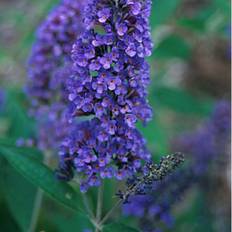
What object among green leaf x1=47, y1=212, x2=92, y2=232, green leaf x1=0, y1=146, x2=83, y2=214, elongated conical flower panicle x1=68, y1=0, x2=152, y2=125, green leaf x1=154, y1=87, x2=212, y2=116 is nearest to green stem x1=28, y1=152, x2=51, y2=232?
green leaf x1=47, y1=212, x2=92, y2=232

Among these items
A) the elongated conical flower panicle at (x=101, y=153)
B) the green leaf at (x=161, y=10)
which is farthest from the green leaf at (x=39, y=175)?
the green leaf at (x=161, y=10)

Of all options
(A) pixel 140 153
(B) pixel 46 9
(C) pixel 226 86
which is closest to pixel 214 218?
(A) pixel 140 153

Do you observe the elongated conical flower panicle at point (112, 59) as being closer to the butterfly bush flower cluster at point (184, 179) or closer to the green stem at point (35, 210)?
the butterfly bush flower cluster at point (184, 179)

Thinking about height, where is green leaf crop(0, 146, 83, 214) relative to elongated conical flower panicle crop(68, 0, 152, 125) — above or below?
below

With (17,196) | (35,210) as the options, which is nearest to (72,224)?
(35,210)

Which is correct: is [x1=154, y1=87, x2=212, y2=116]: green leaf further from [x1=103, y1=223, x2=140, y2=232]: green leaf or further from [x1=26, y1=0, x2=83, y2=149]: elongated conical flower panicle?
[x1=103, y1=223, x2=140, y2=232]: green leaf

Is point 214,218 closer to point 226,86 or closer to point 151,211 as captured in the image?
point 151,211
